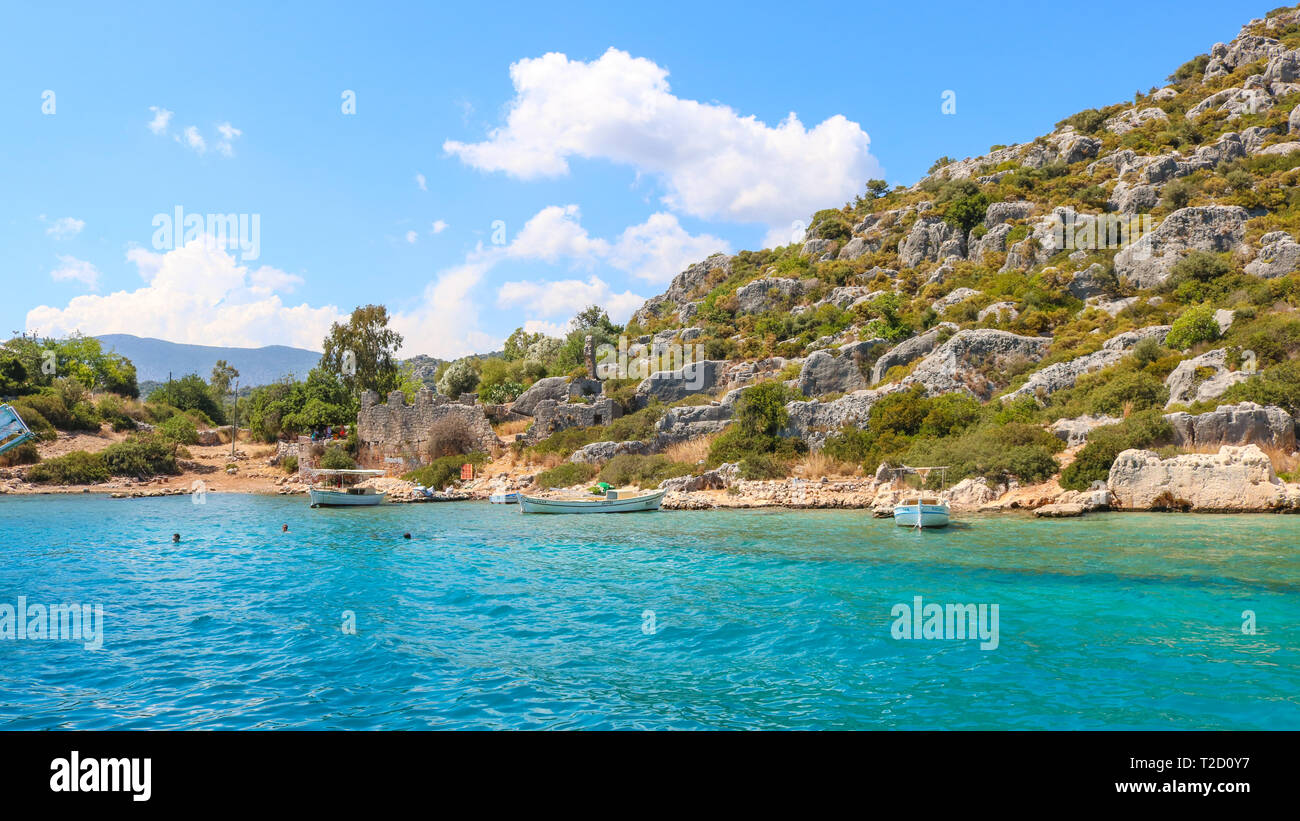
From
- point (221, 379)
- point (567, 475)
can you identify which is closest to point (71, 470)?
point (567, 475)

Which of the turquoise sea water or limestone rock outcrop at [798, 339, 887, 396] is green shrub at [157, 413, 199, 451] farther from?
limestone rock outcrop at [798, 339, 887, 396]

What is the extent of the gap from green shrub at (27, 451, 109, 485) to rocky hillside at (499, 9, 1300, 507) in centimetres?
2673

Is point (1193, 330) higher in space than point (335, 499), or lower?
higher

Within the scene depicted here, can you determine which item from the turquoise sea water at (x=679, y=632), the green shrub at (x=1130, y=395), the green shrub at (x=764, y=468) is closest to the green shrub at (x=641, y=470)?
the green shrub at (x=764, y=468)

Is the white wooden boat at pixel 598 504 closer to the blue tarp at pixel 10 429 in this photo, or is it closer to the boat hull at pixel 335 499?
the boat hull at pixel 335 499

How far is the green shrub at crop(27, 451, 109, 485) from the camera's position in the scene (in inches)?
1615

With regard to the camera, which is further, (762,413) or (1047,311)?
(1047,311)

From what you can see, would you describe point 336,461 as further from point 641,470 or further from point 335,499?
point 641,470

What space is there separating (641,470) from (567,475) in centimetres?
398

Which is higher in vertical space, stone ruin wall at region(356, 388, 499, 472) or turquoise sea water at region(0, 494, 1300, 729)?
stone ruin wall at region(356, 388, 499, 472)

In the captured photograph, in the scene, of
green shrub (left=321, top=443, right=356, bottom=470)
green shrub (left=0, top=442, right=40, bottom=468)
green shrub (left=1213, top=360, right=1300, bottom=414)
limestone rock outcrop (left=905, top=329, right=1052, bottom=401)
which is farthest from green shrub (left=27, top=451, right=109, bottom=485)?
green shrub (left=1213, top=360, right=1300, bottom=414)

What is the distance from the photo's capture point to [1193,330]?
1225 inches

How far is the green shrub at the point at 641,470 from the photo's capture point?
110ft

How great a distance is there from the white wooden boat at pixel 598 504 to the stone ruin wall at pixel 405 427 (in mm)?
13592
